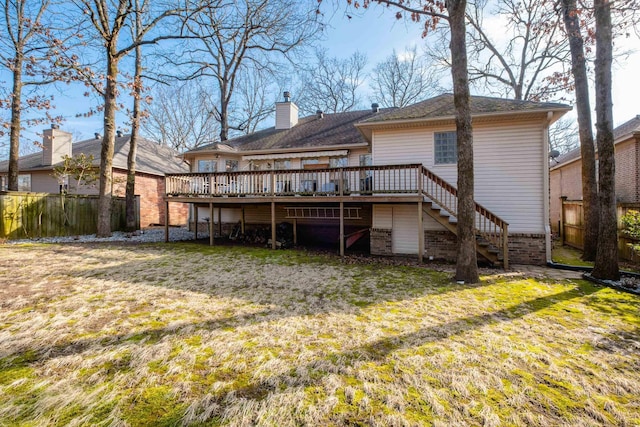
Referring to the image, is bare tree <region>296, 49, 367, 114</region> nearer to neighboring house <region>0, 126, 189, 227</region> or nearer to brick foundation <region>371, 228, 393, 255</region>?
neighboring house <region>0, 126, 189, 227</region>

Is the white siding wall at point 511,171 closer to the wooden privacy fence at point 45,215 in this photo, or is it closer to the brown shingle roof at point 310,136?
the brown shingle roof at point 310,136

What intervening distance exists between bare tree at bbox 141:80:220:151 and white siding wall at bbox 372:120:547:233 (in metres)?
24.7

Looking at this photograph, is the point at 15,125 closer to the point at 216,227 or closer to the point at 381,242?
the point at 216,227

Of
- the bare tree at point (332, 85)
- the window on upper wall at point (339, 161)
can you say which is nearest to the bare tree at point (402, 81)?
the bare tree at point (332, 85)

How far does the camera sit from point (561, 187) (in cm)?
1712

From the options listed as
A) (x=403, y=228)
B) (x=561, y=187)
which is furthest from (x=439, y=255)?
(x=561, y=187)

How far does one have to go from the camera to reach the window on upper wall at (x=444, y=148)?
29.2 ft

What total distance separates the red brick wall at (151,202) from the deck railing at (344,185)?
821 centimetres

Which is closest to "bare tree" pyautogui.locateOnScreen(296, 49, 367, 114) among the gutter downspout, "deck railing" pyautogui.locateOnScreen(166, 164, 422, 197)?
"deck railing" pyautogui.locateOnScreen(166, 164, 422, 197)

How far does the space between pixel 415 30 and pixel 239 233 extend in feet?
33.2

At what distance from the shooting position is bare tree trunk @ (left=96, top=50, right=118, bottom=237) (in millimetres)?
11500

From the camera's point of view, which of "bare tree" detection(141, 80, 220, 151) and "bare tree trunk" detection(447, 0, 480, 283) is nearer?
"bare tree trunk" detection(447, 0, 480, 283)

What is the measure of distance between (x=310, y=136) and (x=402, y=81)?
14.3 meters

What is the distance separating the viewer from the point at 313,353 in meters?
3.02
